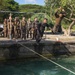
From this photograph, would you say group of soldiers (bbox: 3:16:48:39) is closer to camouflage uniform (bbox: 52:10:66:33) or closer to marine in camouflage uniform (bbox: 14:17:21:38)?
marine in camouflage uniform (bbox: 14:17:21:38)

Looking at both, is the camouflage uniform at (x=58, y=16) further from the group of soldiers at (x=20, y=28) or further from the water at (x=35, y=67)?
the water at (x=35, y=67)

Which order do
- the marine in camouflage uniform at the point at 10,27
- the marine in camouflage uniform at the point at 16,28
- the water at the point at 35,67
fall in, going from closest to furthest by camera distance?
1. the water at the point at 35,67
2. the marine in camouflage uniform at the point at 10,27
3. the marine in camouflage uniform at the point at 16,28

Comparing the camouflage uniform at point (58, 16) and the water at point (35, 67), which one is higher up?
the camouflage uniform at point (58, 16)

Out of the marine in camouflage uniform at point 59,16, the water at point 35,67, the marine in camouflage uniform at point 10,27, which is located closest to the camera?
the water at point 35,67

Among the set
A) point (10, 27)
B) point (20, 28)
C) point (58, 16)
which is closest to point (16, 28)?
point (20, 28)

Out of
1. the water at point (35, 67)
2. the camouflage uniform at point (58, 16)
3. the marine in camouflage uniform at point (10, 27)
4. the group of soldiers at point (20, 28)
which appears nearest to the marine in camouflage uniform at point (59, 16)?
the camouflage uniform at point (58, 16)

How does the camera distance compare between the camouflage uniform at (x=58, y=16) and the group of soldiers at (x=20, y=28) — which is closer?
the group of soldiers at (x=20, y=28)

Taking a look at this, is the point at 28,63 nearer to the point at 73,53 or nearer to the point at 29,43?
the point at 29,43

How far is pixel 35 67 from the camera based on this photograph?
19047mm

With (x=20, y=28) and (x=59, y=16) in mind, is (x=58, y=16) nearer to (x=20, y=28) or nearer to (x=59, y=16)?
(x=59, y=16)

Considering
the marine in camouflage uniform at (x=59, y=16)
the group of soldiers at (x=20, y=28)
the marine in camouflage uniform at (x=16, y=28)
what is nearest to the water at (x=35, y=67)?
the group of soldiers at (x=20, y=28)

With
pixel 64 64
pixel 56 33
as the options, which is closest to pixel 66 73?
pixel 64 64

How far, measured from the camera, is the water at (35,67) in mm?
17531

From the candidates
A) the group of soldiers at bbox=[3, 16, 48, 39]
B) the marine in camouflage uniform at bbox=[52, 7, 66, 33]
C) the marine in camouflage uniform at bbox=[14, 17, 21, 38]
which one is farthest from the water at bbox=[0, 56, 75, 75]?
the marine in camouflage uniform at bbox=[52, 7, 66, 33]
